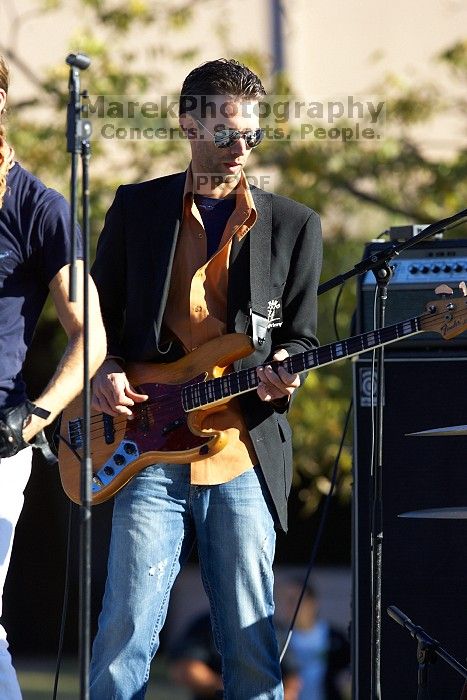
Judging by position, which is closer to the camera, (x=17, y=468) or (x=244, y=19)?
(x=17, y=468)

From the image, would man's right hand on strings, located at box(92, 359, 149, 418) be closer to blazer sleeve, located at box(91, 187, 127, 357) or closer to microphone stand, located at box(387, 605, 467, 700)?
blazer sleeve, located at box(91, 187, 127, 357)

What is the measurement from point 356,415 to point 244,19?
5.89 m

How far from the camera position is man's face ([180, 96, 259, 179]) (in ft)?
11.9

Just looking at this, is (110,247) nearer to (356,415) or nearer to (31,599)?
(356,415)

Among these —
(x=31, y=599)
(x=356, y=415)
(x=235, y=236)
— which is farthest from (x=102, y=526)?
(x=235, y=236)

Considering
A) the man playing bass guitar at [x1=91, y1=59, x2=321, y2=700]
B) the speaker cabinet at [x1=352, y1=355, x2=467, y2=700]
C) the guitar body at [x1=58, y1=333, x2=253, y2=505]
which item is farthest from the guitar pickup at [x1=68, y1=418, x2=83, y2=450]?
the speaker cabinet at [x1=352, y1=355, x2=467, y2=700]

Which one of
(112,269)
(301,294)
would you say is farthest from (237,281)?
(112,269)

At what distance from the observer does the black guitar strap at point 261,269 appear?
3596mm

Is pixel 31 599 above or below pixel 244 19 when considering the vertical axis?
below

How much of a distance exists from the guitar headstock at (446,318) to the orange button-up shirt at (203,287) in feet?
1.93

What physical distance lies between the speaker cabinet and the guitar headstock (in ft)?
1.85

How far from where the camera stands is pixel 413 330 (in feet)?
11.9

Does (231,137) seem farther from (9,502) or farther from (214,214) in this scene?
(9,502)

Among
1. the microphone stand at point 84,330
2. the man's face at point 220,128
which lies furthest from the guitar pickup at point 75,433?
the man's face at point 220,128
